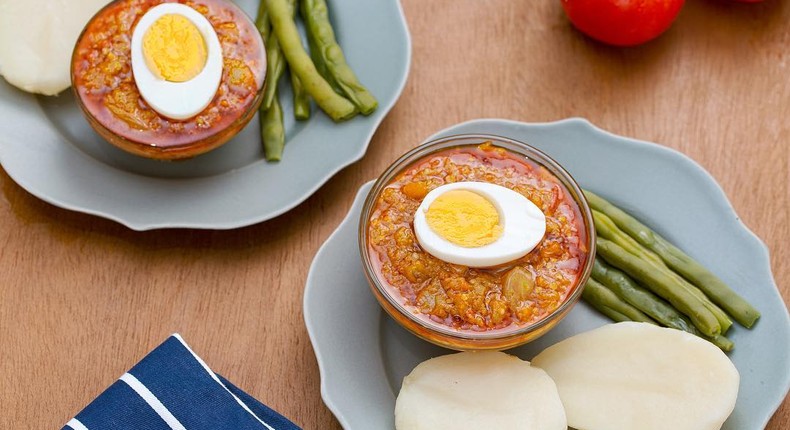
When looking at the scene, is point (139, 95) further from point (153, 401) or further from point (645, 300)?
point (645, 300)

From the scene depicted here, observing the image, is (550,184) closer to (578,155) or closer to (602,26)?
(578,155)

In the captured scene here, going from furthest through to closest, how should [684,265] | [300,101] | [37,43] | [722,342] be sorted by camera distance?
[300,101] → [37,43] → [684,265] → [722,342]

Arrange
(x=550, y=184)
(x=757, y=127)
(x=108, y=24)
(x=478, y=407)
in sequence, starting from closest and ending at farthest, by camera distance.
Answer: (x=478, y=407)
(x=550, y=184)
(x=108, y=24)
(x=757, y=127)

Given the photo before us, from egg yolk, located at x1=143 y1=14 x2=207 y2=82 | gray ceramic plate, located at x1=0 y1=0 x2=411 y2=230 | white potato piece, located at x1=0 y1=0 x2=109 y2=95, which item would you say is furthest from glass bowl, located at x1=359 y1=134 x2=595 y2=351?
white potato piece, located at x1=0 y1=0 x2=109 y2=95

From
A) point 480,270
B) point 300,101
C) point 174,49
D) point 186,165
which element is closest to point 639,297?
point 480,270

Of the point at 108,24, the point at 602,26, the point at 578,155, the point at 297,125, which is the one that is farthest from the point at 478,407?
the point at 108,24

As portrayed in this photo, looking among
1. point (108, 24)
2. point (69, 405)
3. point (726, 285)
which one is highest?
point (108, 24)

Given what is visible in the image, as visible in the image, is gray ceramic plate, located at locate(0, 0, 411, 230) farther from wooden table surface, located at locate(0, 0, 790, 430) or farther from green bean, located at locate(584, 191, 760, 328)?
green bean, located at locate(584, 191, 760, 328)
